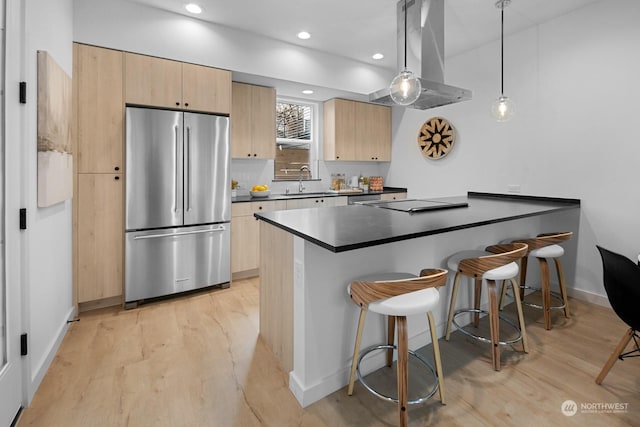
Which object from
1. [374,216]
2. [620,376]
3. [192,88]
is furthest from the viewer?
[192,88]

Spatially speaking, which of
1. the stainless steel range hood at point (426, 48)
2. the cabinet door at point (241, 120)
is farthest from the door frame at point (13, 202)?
the stainless steel range hood at point (426, 48)

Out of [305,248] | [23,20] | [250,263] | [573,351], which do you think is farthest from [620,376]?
[23,20]

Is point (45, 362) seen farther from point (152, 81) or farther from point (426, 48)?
point (426, 48)

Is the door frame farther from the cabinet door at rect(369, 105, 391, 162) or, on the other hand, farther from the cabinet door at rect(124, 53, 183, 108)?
the cabinet door at rect(369, 105, 391, 162)

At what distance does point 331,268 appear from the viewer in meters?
1.83

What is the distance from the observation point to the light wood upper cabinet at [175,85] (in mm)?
3029

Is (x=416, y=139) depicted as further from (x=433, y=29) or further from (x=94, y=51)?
(x=94, y=51)

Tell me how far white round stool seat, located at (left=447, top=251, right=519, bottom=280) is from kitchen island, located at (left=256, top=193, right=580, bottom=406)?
0.36 feet

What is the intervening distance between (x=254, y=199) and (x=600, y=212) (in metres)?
3.57

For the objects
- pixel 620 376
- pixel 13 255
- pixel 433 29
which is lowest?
pixel 620 376

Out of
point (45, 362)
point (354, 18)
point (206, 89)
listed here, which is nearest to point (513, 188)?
point (354, 18)

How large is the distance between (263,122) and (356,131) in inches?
61.3

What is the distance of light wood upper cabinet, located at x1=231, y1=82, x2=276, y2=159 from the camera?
3996 mm

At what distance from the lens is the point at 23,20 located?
170cm
